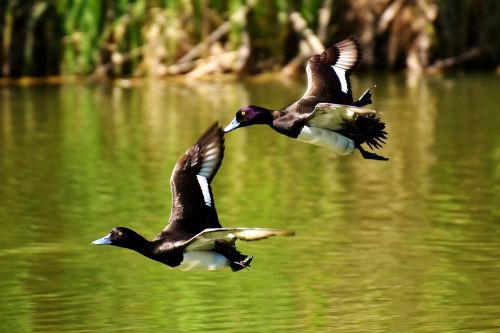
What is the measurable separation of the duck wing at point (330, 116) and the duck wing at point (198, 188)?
32.4 inches

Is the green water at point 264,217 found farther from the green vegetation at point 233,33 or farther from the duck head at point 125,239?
the green vegetation at point 233,33

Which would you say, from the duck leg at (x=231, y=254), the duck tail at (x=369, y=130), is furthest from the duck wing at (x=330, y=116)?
the duck leg at (x=231, y=254)

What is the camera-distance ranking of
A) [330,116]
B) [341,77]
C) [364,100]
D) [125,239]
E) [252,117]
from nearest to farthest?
[125,239] → [330,116] → [364,100] → [252,117] → [341,77]

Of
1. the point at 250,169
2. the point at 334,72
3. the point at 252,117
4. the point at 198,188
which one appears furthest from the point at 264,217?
the point at 198,188

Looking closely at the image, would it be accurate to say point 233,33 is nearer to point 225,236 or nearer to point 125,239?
point 125,239

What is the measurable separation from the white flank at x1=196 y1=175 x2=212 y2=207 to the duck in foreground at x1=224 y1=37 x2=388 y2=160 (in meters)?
0.62

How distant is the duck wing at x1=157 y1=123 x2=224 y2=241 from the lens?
1058 cm

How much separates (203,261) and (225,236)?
1.79 ft

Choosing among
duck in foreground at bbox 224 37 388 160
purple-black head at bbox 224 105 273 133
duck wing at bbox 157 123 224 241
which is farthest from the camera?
purple-black head at bbox 224 105 273 133

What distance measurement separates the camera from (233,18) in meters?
27.3

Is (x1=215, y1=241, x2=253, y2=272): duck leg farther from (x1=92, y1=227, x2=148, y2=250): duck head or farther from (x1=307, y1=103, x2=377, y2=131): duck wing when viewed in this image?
(x1=307, y1=103, x2=377, y2=131): duck wing

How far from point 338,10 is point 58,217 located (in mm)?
13549

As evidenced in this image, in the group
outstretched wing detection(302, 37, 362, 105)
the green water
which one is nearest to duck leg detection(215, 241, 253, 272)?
the green water

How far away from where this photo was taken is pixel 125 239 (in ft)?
34.6
